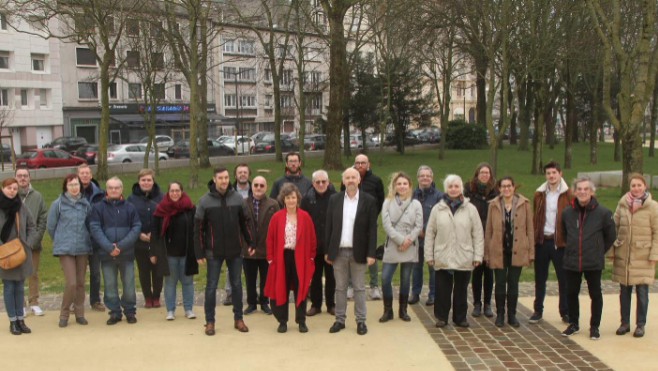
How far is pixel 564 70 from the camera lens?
30281 mm

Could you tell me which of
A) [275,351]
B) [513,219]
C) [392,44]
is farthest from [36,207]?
[392,44]

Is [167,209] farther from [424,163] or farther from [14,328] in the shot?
[424,163]

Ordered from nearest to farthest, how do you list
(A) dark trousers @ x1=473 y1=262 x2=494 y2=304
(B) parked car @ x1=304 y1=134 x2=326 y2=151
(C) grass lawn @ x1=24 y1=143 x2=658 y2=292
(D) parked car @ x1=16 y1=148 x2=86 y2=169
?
(A) dark trousers @ x1=473 y1=262 x2=494 y2=304
(C) grass lawn @ x1=24 y1=143 x2=658 y2=292
(D) parked car @ x1=16 y1=148 x2=86 y2=169
(B) parked car @ x1=304 y1=134 x2=326 y2=151

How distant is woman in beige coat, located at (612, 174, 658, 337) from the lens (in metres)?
6.89

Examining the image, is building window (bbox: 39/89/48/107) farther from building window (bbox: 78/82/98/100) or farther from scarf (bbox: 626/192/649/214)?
scarf (bbox: 626/192/649/214)

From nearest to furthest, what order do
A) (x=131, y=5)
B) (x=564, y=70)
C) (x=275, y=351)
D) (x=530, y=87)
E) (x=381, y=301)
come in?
(x=275, y=351) → (x=381, y=301) → (x=131, y=5) → (x=564, y=70) → (x=530, y=87)

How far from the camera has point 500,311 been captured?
751 cm

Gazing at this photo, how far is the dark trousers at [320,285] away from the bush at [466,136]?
124ft

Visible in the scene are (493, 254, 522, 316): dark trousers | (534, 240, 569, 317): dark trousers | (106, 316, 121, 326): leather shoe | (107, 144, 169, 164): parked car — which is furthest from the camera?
(107, 144, 169, 164): parked car

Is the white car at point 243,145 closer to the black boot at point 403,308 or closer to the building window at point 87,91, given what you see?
the building window at point 87,91

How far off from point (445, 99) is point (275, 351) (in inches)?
1243

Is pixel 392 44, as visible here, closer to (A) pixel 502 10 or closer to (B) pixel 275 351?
(A) pixel 502 10

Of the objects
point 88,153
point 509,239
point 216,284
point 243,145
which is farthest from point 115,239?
point 243,145

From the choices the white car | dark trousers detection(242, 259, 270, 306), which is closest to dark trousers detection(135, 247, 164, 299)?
dark trousers detection(242, 259, 270, 306)
